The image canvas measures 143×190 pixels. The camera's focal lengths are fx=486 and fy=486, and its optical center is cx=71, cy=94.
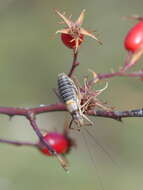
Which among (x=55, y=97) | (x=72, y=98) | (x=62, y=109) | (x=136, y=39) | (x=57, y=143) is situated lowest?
(x=55, y=97)

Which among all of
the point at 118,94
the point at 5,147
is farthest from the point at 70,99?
the point at 118,94

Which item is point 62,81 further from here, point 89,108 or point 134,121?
point 134,121

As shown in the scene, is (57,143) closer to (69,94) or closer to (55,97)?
(69,94)

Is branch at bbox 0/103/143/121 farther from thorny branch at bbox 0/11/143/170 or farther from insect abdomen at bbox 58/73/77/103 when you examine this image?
insect abdomen at bbox 58/73/77/103

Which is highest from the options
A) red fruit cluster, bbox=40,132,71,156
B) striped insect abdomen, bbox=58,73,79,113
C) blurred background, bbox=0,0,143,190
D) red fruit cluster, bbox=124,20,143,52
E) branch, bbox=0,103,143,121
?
red fruit cluster, bbox=124,20,143,52

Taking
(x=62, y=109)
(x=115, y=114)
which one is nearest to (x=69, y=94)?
(x=62, y=109)

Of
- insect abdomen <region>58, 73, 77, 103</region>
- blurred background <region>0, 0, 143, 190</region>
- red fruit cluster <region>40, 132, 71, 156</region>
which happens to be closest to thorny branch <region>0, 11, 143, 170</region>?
insect abdomen <region>58, 73, 77, 103</region>

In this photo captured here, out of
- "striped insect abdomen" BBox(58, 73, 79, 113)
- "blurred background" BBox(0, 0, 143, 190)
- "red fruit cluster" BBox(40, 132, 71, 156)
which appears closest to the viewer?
"striped insect abdomen" BBox(58, 73, 79, 113)
